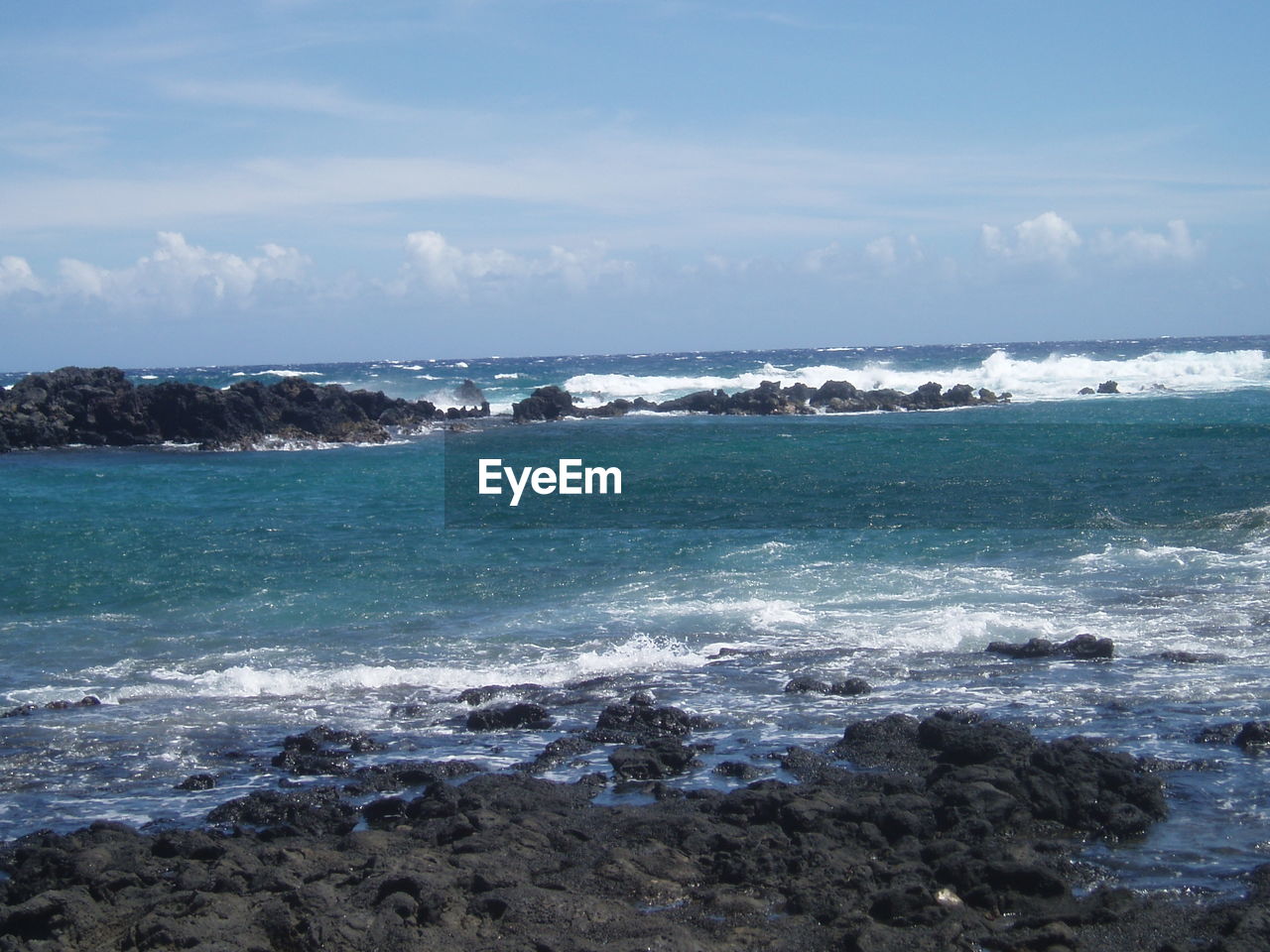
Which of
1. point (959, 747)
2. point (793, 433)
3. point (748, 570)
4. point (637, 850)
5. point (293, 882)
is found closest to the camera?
point (293, 882)

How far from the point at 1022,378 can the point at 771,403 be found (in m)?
29.3

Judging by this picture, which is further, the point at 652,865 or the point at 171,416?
the point at 171,416

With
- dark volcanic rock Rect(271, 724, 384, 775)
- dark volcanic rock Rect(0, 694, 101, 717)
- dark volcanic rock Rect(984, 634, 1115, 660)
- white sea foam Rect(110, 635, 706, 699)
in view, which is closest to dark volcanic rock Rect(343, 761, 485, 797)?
dark volcanic rock Rect(271, 724, 384, 775)

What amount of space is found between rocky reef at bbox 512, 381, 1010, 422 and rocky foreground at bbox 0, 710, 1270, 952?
41845 millimetres

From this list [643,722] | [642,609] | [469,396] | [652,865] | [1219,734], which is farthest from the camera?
[469,396]

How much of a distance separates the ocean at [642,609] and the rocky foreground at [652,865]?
50 centimetres

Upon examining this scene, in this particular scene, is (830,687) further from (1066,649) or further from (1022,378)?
(1022,378)

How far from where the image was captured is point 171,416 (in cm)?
4119

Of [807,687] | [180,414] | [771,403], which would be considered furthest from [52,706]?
[771,403]

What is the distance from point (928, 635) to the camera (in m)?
14.0

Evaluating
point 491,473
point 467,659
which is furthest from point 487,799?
point 491,473

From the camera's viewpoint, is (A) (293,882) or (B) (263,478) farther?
(B) (263,478)

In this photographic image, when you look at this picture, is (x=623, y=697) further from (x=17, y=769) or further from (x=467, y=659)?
(x=17, y=769)

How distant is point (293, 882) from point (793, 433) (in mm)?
36756
